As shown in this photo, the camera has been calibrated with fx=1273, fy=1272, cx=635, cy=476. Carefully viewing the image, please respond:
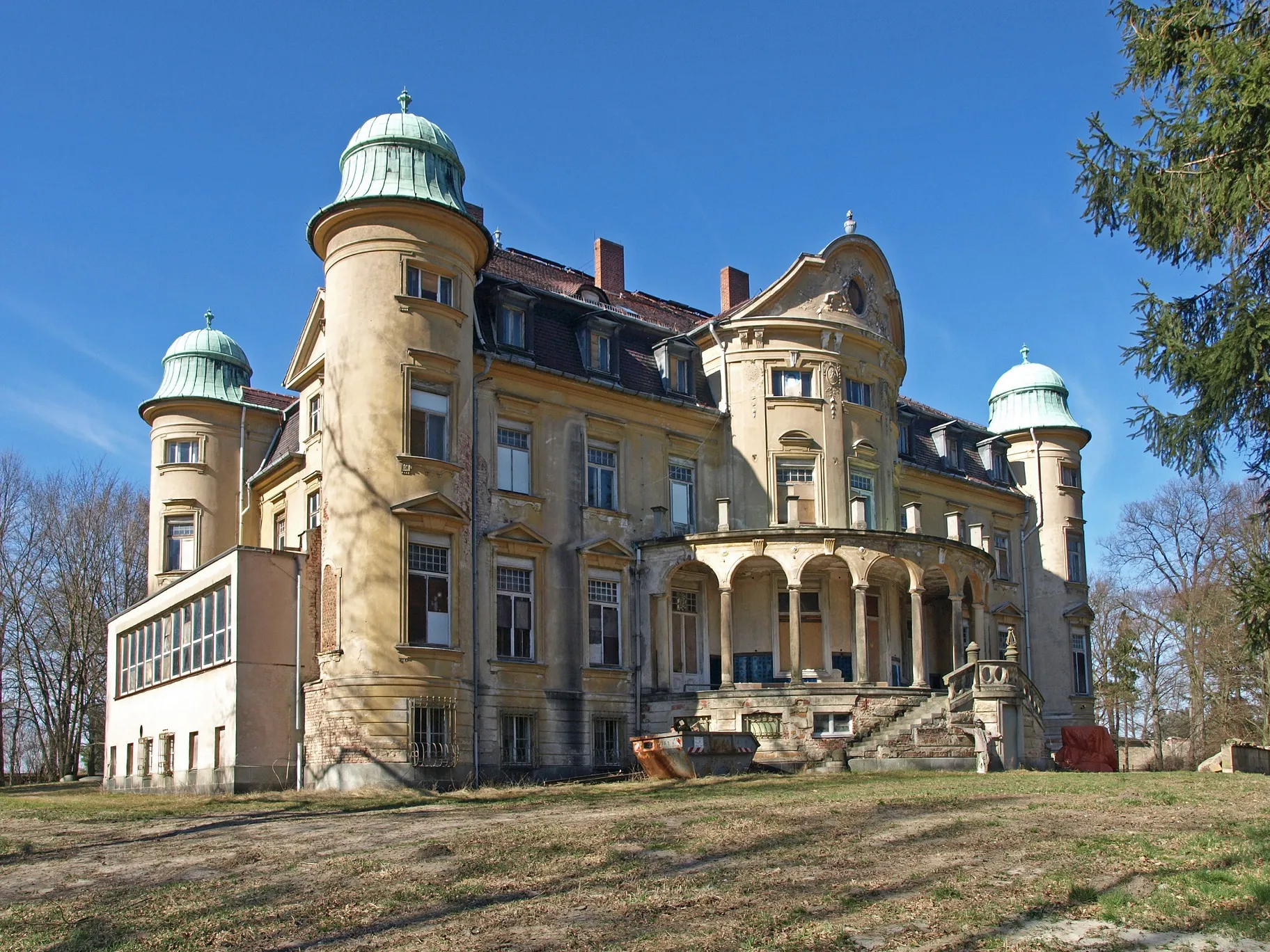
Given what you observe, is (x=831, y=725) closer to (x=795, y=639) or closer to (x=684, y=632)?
(x=795, y=639)

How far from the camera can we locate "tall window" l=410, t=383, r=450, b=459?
25.8 metres

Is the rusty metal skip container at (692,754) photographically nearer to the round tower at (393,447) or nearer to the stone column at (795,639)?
the round tower at (393,447)

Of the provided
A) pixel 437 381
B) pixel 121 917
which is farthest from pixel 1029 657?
pixel 121 917

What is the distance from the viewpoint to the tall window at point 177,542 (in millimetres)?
35906

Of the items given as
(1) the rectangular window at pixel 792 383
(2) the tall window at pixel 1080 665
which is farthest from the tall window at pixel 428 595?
(2) the tall window at pixel 1080 665

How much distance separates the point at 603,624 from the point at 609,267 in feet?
39.8

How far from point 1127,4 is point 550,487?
1643 cm

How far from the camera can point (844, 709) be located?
1097 inches

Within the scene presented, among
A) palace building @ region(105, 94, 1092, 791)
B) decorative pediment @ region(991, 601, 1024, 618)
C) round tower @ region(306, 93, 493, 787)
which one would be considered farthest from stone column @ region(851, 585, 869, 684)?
→ decorative pediment @ region(991, 601, 1024, 618)

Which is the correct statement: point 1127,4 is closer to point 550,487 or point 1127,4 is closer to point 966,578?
point 550,487

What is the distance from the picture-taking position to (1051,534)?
42.8 metres

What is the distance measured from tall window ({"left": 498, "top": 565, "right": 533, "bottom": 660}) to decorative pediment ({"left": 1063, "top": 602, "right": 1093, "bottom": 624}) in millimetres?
21694

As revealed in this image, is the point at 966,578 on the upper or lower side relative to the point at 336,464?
lower

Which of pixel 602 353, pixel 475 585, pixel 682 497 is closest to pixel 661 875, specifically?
pixel 475 585
